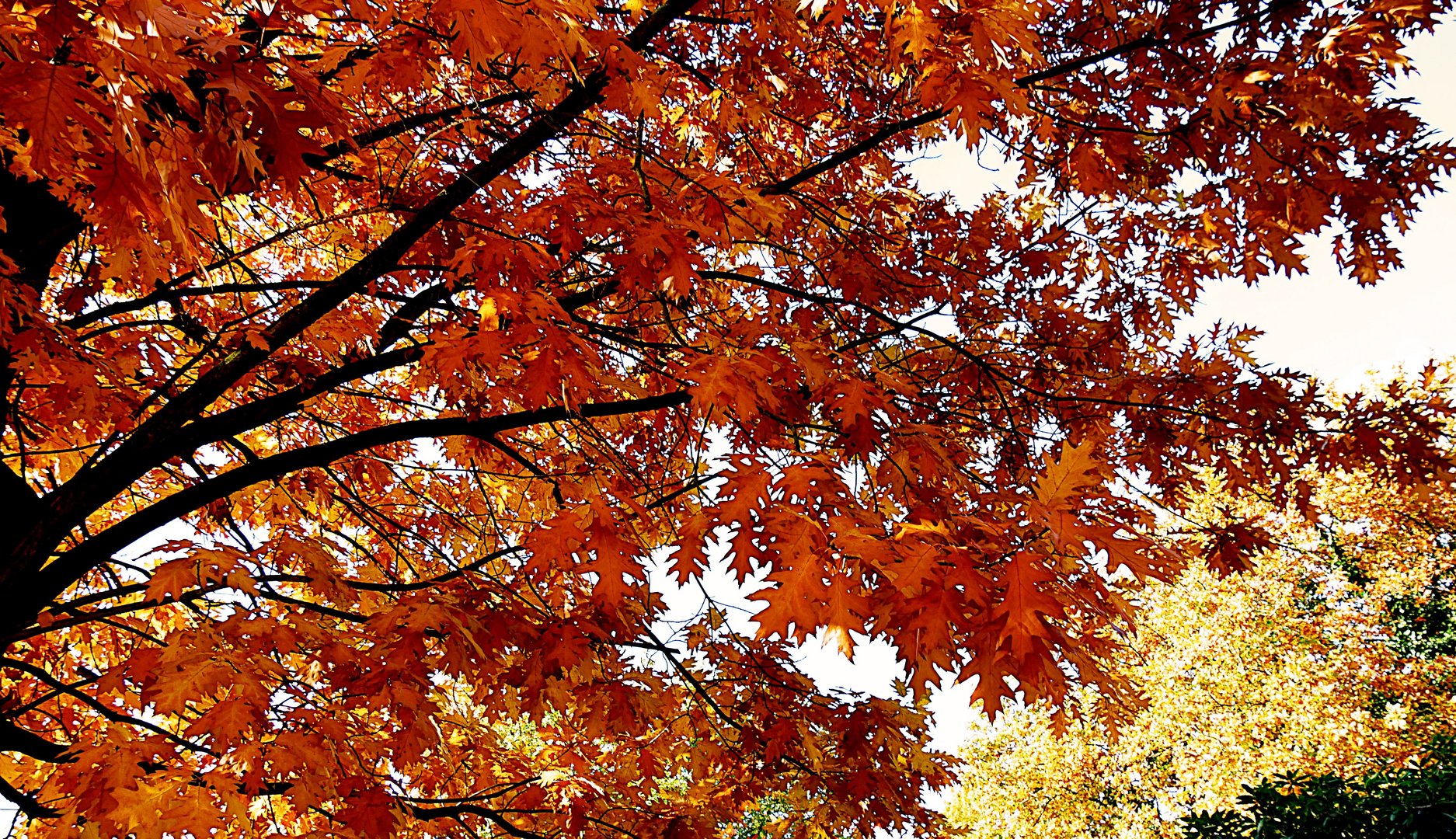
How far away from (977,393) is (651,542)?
186 centimetres

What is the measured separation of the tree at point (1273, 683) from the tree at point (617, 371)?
10.4 metres

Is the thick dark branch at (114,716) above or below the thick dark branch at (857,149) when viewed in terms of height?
below

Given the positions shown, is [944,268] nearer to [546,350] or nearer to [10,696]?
[546,350]

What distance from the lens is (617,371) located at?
424 cm

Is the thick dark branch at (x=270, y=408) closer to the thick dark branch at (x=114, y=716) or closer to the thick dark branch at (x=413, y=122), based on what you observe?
A: the thick dark branch at (x=413, y=122)

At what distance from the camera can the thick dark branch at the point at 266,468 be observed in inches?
129

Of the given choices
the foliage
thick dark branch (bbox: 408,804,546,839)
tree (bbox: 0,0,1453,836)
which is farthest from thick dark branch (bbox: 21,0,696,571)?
the foliage

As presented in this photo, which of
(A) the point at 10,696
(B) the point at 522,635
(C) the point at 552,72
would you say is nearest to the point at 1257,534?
(B) the point at 522,635

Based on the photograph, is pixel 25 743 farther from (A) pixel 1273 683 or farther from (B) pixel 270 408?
(A) pixel 1273 683

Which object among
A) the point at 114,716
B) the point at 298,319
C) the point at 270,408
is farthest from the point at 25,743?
the point at 298,319

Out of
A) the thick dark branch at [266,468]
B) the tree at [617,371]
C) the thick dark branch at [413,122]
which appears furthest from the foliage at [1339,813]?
the thick dark branch at [413,122]

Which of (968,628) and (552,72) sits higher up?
(552,72)

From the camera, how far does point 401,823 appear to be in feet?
10.6

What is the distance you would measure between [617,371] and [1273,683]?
16.3 meters
